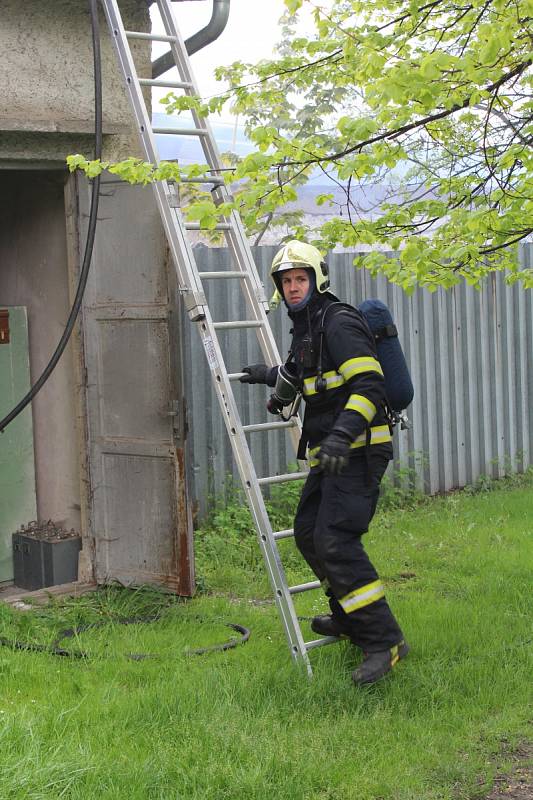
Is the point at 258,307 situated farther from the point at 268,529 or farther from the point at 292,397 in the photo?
the point at 268,529

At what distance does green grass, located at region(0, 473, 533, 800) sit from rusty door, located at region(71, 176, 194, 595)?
12.8 inches

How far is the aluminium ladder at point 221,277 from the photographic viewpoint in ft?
16.4

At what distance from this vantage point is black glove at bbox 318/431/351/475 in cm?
448

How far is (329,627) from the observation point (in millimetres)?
5164

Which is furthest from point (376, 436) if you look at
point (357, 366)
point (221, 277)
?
point (221, 277)

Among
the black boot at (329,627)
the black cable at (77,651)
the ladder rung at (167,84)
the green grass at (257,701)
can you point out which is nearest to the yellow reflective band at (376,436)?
the black boot at (329,627)

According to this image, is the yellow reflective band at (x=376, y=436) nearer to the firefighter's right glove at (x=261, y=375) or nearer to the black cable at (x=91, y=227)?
the firefighter's right glove at (x=261, y=375)

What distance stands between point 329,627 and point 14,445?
3.34 m

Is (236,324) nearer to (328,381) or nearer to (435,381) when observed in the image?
(328,381)

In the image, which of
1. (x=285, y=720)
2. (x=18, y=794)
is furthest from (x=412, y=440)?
(x=18, y=794)

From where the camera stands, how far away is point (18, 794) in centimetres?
338

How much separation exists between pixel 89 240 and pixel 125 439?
141 centimetres

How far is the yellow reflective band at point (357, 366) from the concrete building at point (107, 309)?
187 cm

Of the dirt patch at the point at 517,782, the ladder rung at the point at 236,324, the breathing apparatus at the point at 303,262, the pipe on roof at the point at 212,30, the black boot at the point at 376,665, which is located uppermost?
the pipe on roof at the point at 212,30
